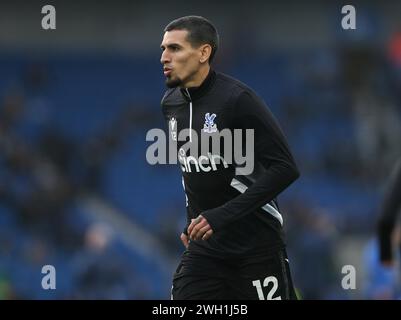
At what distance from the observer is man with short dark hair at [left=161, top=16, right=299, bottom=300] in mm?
6332

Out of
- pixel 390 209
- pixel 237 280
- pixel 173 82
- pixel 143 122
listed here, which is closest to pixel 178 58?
pixel 173 82

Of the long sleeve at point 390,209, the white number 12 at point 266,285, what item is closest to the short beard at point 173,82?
the white number 12 at point 266,285

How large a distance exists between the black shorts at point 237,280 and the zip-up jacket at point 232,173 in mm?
67

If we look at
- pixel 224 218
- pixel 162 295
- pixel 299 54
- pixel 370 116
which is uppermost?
pixel 299 54

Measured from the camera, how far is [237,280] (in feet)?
21.2

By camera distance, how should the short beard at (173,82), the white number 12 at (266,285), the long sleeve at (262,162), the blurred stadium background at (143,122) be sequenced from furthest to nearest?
the blurred stadium background at (143,122) < the short beard at (173,82) < the white number 12 at (266,285) < the long sleeve at (262,162)

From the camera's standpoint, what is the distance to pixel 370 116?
22.2 meters

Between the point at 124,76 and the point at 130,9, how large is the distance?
151cm

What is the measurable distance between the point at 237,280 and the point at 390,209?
100 cm

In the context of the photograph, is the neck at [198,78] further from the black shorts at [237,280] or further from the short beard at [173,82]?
the black shorts at [237,280]

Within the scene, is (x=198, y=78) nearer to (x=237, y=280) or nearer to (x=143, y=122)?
(x=237, y=280)

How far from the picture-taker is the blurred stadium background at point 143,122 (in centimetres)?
1883
